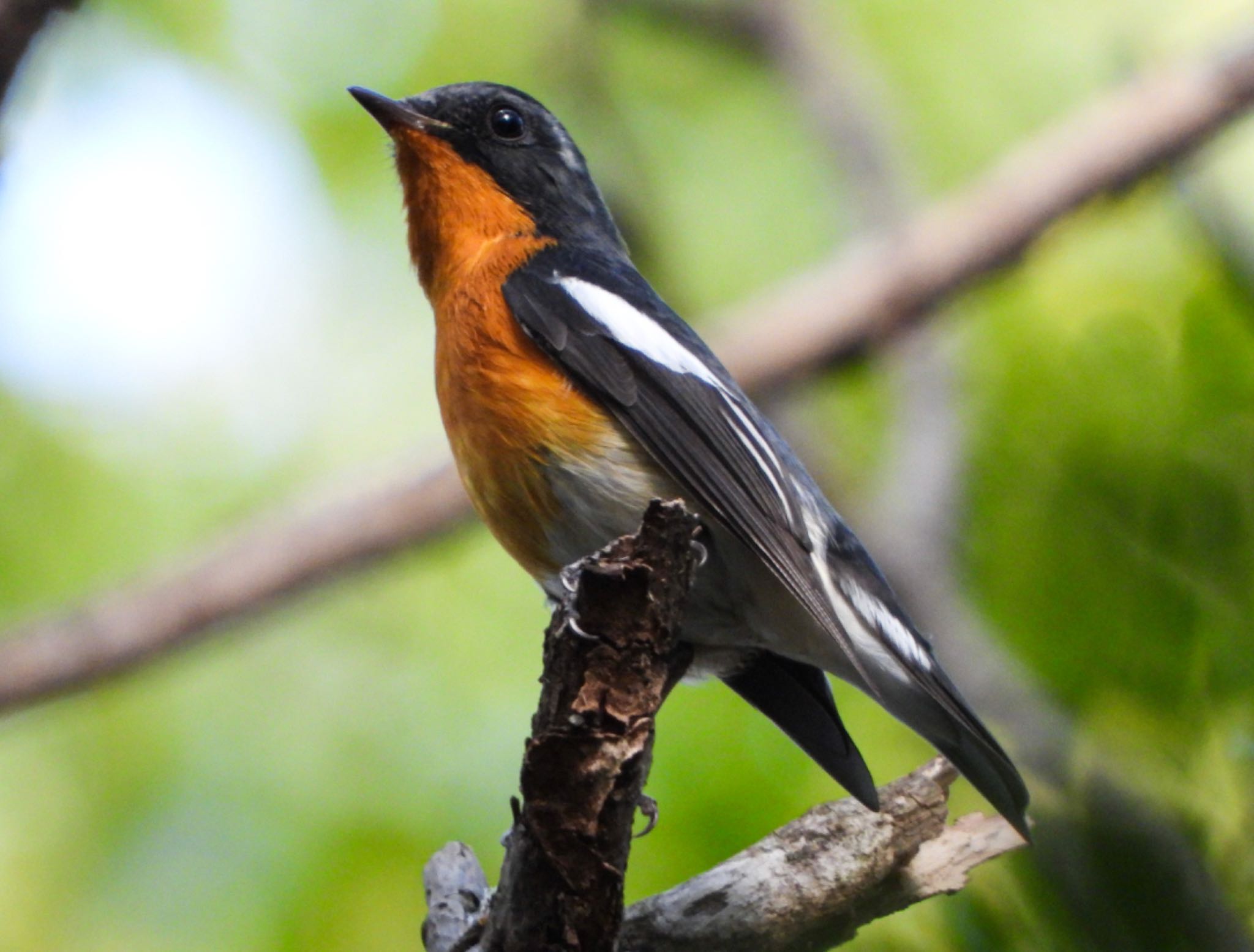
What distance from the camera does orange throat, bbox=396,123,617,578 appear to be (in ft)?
10.8

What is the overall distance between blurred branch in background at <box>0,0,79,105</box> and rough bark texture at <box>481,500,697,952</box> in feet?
5.33

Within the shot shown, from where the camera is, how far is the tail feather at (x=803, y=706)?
10.5 ft

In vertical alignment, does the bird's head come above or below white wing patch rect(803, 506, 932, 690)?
above

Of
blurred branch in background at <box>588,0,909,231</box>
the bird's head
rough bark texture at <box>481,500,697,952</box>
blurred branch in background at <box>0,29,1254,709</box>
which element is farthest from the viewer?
blurred branch in background at <box>588,0,909,231</box>

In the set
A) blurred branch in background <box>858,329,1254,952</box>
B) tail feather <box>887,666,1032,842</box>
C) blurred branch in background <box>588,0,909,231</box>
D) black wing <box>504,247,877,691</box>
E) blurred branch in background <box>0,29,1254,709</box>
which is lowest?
blurred branch in background <box>858,329,1254,952</box>

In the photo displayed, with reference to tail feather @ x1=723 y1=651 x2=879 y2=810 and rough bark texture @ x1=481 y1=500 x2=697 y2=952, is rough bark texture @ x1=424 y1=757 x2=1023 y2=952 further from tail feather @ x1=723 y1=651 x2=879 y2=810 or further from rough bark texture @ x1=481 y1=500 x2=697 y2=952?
tail feather @ x1=723 y1=651 x2=879 y2=810

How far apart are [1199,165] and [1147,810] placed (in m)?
4.85

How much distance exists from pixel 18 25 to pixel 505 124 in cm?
198

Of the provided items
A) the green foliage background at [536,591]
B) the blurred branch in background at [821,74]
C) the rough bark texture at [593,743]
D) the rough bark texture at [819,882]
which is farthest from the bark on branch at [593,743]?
the blurred branch in background at [821,74]

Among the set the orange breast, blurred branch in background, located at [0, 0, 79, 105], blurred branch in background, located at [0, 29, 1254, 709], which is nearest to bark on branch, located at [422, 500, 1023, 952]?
the orange breast

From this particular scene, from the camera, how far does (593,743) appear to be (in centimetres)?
233

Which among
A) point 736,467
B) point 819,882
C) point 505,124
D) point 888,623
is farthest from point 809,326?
point 819,882

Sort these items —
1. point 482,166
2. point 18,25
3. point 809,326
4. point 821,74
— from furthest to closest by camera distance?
point 821,74, point 809,326, point 482,166, point 18,25

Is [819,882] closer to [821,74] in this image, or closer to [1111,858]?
[1111,858]
